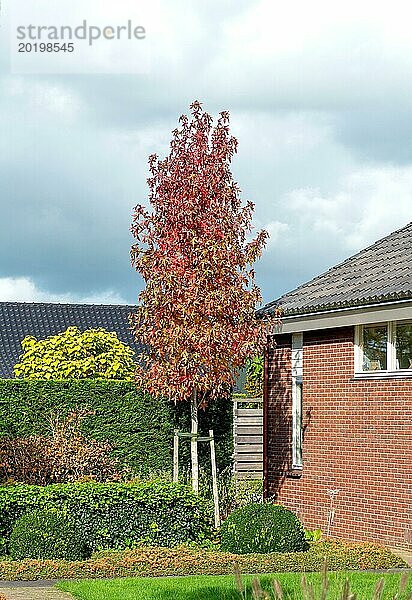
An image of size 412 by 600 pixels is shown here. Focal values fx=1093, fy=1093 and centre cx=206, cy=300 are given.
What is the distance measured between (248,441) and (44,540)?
7024 millimetres

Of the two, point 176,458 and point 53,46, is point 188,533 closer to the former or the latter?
point 176,458

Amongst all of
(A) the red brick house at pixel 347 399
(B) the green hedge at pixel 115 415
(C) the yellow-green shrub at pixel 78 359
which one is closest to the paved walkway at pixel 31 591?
(A) the red brick house at pixel 347 399

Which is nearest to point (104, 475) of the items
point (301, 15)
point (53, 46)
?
point (53, 46)

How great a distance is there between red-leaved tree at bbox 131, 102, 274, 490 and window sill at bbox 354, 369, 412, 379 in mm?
A: 1742

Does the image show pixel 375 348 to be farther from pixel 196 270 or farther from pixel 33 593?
pixel 33 593

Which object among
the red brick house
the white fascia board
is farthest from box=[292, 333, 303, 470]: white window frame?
the white fascia board

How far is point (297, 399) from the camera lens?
58.9 ft

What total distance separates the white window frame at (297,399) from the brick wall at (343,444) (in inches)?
6.2

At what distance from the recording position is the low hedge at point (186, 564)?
11844mm

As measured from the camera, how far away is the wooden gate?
19.4 m

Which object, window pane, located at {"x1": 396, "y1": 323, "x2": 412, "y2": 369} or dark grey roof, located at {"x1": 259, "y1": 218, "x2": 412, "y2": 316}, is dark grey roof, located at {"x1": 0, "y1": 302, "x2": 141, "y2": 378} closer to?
dark grey roof, located at {"x1": 259, "y1": 218, "x2": 412, "y2": 316}

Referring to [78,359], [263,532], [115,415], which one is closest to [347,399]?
[263,532]

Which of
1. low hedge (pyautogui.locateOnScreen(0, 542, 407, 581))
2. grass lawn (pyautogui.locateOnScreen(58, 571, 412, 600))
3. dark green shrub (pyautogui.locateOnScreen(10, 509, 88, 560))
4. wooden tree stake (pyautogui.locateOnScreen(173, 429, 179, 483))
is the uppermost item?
wooden tree stake (pyautogui.locateOnScreen(173, 429, 179, 483))

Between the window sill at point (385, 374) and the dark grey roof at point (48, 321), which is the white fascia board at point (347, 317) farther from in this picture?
the dark grey roof at point (48, 321)
